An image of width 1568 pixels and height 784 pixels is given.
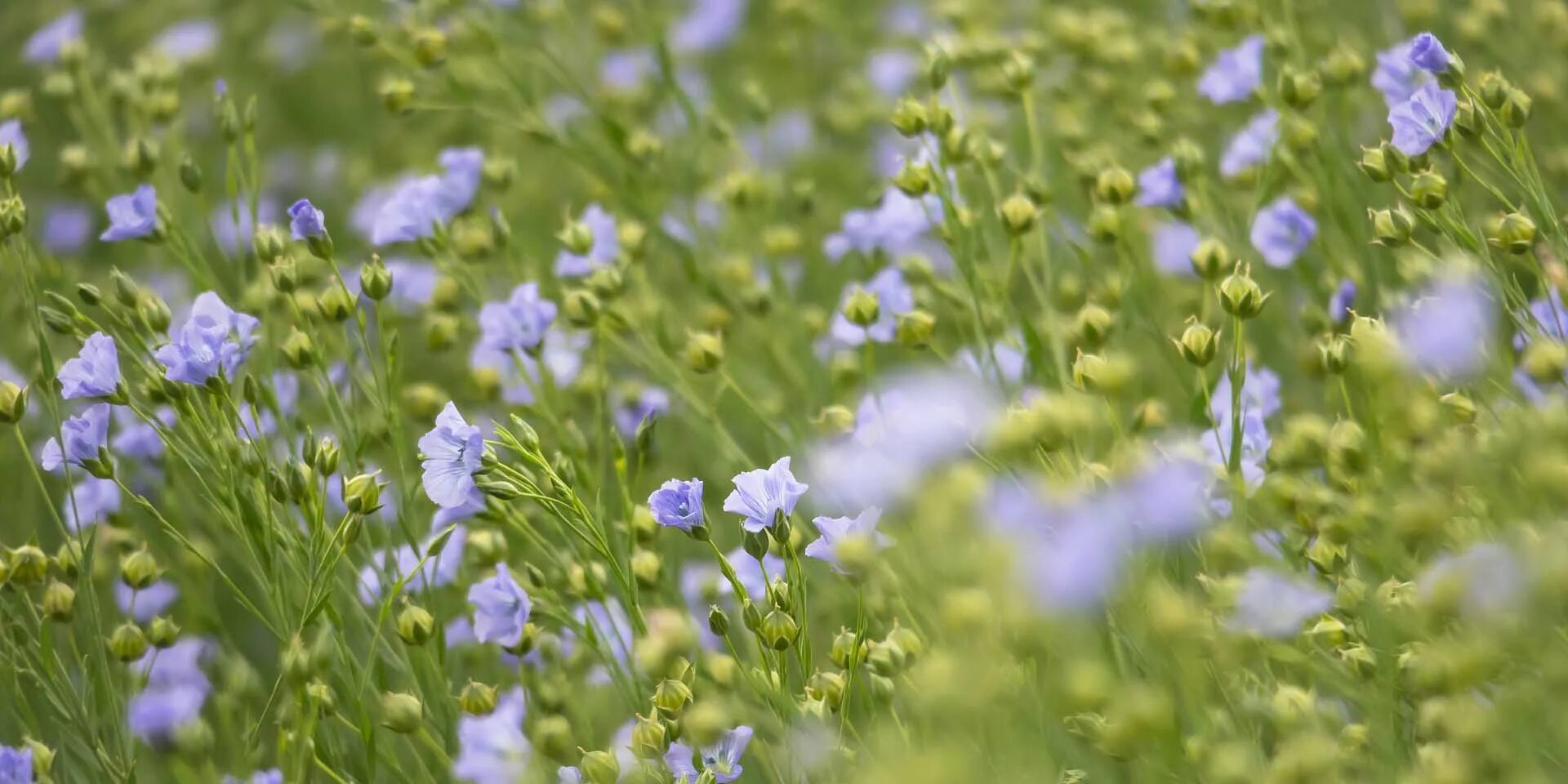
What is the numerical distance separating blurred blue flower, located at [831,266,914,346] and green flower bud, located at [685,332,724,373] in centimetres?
18

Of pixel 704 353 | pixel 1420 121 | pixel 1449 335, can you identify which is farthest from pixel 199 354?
pixel 1420 121

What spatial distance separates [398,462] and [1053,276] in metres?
1.12

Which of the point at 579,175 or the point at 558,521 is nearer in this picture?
the point at 558,521

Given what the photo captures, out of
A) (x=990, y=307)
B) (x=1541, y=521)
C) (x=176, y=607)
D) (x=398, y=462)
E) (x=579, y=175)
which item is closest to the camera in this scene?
(x=1541, y=521)

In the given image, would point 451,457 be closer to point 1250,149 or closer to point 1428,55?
point 1428,55

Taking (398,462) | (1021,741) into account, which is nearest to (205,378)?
(398,462)

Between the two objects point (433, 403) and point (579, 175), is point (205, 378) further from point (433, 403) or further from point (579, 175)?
point (579, 175)

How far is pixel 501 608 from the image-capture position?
4.77 ft

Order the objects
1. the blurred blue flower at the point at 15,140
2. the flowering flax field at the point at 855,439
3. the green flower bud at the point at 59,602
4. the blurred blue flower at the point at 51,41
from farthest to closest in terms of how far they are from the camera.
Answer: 1. the blurred blue flower at the point at 51,41
2. the blurred blue flower at the point at 15,140
3. the green flower bud at the point at 59,602
4. the flowering flax field at the point at 855,439

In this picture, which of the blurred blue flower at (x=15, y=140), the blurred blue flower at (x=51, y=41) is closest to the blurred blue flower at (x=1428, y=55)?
the blurred blue flower at (x=15, y=140)

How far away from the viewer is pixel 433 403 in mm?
1899

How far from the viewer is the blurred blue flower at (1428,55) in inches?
54.6

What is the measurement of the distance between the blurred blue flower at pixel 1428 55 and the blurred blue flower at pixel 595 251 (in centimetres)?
99

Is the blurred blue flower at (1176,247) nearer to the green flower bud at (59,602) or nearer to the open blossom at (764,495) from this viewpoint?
the open blossom at (764,495)
